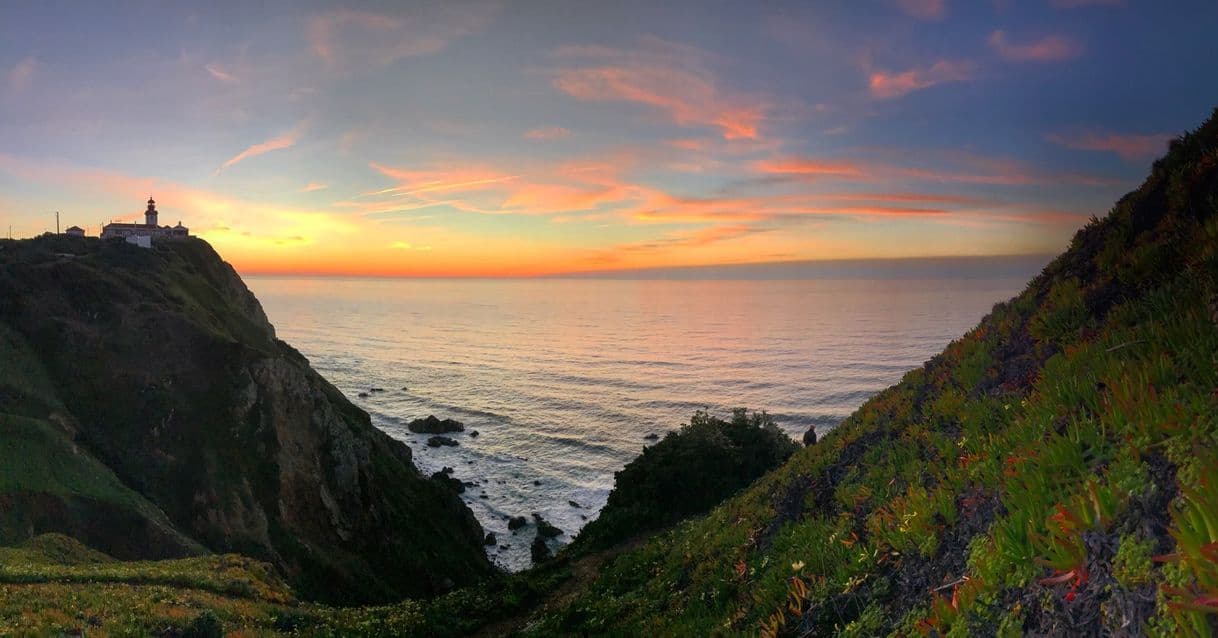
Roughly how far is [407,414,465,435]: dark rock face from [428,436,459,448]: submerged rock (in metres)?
2.92

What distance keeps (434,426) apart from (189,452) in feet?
135

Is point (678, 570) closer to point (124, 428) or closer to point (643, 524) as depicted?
point (643, 524)

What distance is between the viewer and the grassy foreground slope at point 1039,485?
3506 mm

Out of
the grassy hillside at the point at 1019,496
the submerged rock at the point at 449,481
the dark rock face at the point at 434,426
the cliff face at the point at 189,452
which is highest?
the grassy hillside at the point at 1019,496

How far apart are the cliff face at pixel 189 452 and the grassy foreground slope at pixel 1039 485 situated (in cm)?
Result: 3129

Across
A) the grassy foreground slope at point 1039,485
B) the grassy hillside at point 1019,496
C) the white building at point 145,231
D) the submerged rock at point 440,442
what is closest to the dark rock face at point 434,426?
the submerged rock at point 440,442

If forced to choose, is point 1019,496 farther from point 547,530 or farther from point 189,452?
point 547,530

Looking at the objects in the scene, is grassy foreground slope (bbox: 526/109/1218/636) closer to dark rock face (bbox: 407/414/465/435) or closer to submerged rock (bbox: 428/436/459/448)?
submerged rock (bbox: 428/436/459/448)

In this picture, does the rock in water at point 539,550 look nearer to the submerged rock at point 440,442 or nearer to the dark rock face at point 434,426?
the submerged rock at point 440,442

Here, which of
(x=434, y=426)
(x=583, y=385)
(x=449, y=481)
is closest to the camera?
(x=449, y=481)

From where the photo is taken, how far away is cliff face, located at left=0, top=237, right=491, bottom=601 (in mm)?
29906

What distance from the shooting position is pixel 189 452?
1430 inches

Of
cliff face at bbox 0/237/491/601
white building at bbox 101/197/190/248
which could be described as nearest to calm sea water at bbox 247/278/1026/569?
cliff face at bbox 0/237/491/601

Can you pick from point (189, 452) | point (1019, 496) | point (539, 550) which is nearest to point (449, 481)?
point (539, 550)
